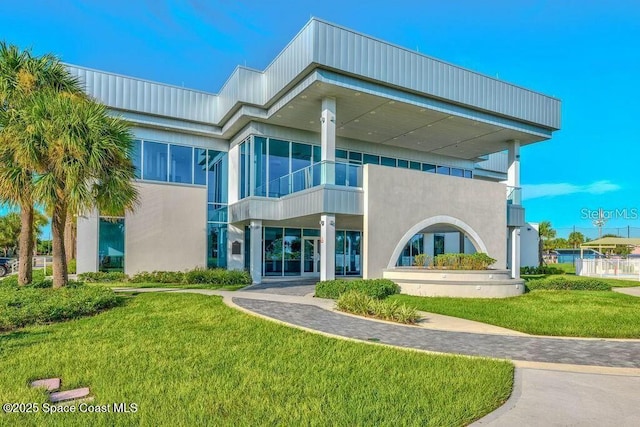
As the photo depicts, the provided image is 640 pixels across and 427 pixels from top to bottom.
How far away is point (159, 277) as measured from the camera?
743 inches

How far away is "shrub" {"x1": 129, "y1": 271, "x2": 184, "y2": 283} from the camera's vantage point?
61.3 feet

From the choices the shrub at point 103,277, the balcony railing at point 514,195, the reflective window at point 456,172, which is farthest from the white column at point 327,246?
the reflective window at point 456,172

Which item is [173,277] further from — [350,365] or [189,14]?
[350,365]

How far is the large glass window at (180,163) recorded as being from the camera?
21234 millimetres

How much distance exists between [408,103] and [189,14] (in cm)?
1015

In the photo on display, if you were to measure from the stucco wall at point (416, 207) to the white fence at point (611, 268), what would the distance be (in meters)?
10.9

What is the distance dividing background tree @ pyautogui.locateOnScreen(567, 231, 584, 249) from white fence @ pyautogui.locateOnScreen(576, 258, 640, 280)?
123 ft

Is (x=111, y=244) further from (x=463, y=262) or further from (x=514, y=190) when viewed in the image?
(x=514, y=190)

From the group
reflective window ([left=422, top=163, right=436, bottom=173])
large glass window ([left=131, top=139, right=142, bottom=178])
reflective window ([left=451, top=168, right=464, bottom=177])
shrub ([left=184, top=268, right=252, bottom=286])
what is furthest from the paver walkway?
reflective window ([left=451, top=168, right=464, bottom=177])

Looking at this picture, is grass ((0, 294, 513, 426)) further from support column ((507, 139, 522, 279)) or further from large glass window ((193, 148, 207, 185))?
support column ((507, 139, 522, 279))

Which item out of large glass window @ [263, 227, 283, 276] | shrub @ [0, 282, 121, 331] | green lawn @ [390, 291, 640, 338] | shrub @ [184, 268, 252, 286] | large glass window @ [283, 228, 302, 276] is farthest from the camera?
large glass window @ [283, 228, 302, 276]

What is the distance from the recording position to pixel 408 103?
16828 mm

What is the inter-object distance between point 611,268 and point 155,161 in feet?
90.7

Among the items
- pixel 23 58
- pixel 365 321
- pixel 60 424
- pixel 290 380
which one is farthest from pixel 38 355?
pixel 23 58
